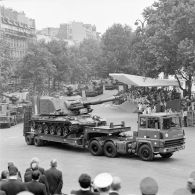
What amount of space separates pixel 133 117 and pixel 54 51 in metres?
28.0

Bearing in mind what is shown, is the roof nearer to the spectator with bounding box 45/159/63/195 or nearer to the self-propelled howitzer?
the self-propelled howitzer

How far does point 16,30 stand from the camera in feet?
280

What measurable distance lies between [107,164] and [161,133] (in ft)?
7.74

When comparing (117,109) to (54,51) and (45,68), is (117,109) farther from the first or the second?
(54,51)

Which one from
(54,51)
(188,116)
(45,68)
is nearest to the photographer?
(188,116)

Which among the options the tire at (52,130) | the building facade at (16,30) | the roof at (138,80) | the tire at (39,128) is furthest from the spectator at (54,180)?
the building facade at (16,30)

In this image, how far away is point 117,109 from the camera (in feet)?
137

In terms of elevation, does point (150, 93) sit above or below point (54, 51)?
below

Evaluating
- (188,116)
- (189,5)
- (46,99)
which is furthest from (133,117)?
(46,99)

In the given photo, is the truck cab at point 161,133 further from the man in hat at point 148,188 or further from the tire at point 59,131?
the man in hat at point 148,188

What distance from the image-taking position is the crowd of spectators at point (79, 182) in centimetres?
631

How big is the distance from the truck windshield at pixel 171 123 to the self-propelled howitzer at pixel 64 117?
3.81m

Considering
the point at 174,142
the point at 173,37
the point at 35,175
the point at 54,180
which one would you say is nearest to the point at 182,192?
the point at 35,175

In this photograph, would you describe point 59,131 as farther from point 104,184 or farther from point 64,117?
point 104,184
